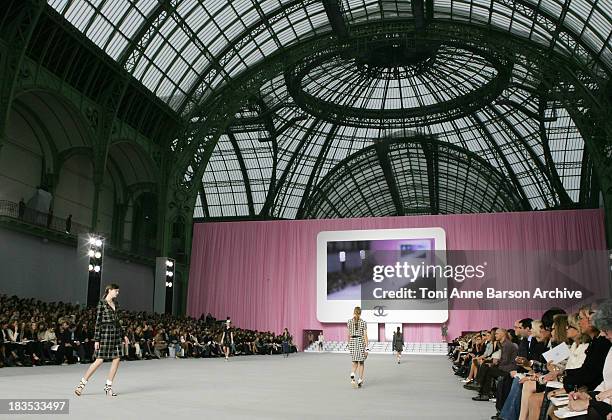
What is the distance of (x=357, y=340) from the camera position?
44.7 feet

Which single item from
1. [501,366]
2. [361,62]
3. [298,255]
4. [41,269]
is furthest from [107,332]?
[361,62]

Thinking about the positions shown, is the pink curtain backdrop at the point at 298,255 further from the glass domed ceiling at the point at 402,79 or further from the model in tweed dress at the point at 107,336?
the model in tweed dress at the point at 107,336

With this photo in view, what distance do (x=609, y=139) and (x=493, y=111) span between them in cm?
1457

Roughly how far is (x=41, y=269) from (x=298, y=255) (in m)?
17.5

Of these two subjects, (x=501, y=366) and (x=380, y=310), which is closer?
(x=501, y=366)

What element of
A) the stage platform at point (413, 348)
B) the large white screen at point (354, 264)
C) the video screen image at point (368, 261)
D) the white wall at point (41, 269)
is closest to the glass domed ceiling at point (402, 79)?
the large white screen at point (354, 264)

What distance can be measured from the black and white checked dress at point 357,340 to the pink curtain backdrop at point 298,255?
2617cm

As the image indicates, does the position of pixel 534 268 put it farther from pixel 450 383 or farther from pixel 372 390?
pixel 372 390

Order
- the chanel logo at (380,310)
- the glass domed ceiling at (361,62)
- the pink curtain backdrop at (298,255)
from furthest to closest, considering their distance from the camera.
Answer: the pink curtain backdrop at (298,255)
the chanel logo at (380,310)
the glass domed ceiling at (361,62)

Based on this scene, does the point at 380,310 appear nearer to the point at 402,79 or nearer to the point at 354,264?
the point at 354,264

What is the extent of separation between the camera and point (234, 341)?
32531 millimetres

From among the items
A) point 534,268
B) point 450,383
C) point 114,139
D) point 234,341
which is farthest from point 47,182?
point 534,268

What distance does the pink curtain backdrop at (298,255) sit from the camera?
3844cm

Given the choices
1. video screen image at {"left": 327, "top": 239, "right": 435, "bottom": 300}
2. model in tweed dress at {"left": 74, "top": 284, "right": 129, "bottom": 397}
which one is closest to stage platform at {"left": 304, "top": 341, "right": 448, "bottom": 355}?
video screen image at {"left": 327, "top": 239, "right": 435, "bottom": 300}
